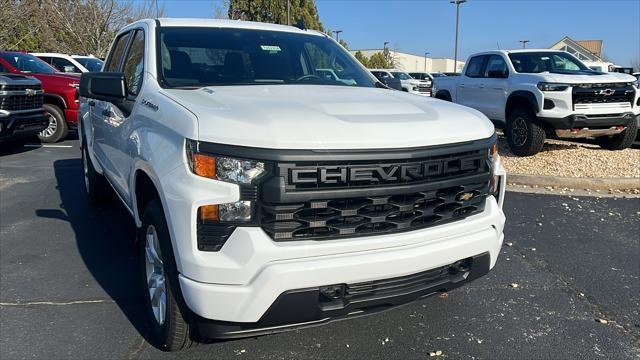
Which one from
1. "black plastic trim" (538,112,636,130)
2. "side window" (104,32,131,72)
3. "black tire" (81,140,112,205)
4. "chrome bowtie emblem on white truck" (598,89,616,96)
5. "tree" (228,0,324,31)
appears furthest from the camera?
"tree" (228,0,324,31)

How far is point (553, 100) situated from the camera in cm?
818

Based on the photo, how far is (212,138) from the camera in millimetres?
2287

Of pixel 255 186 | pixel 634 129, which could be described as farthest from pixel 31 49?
pixel 255 186

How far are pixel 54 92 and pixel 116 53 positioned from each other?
6.95m

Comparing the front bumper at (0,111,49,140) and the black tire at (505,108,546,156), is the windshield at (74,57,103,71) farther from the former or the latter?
the black tire at (505,108,546,156)

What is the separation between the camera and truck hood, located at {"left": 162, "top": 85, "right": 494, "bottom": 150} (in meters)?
2.30

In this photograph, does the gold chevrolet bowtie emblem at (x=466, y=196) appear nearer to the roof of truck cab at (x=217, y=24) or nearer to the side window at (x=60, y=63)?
the roof of truck cab at (x=217, y=24)

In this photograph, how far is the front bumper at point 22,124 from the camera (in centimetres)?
865

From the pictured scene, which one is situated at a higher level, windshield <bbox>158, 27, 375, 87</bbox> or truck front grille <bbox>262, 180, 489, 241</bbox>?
windshield <bbox>158, 27, 375, 87</bbox>

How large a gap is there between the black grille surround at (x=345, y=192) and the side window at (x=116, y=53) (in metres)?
Result: 2.68

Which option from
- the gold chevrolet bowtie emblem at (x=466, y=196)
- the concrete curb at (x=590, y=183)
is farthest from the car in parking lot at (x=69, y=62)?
the gold chevrolet bowtie emblem at (x=466, y=196)

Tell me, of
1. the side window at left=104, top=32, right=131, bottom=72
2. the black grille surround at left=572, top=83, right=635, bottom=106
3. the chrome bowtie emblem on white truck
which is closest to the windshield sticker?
the side window at left=104, top=32, right=131, bottom=72

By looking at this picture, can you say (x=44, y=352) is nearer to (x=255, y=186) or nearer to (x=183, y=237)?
(x=183, y=237)

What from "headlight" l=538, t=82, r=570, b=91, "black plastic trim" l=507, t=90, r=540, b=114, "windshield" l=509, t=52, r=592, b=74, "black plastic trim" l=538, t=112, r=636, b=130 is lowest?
"black plastic trim" l=538, t=112, r=636, b=130
